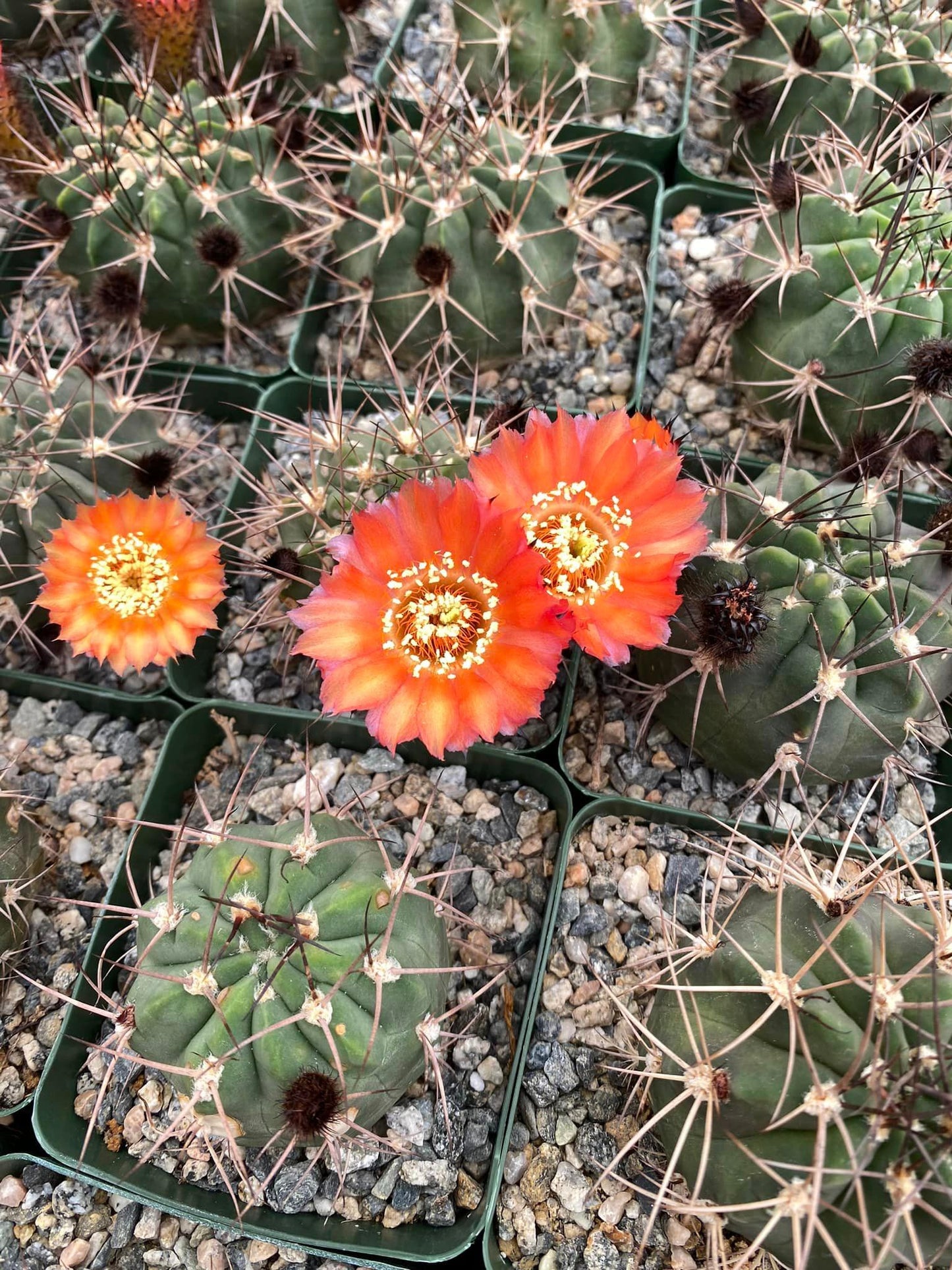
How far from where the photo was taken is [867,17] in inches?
65.4

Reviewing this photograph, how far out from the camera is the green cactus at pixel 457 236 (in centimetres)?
143

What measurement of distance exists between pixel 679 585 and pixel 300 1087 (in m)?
0.72

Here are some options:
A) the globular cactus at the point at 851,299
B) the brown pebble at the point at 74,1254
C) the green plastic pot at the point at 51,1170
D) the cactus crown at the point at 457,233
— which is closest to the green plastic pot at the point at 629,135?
the cactus crown at the point at 457,233

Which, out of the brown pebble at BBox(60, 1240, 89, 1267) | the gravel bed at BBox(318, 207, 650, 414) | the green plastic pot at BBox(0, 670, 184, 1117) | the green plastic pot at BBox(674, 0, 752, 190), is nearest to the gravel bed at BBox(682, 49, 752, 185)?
the green plastic pot at BBox(674, 0, 752, 190)

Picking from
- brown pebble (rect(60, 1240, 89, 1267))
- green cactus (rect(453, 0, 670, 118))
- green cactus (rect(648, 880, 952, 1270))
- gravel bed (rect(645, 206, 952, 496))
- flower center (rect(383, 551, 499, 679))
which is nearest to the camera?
green cactus (rect(648, 880, 952, 1270))

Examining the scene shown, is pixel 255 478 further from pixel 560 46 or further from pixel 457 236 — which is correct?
pixel 560 46

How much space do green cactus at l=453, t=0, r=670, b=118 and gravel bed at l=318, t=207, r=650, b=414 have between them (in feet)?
0.86

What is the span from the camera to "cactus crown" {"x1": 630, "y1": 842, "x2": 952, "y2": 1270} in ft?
2.66

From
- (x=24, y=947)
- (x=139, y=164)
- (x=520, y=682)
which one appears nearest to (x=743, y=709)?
(x=520, y=682)

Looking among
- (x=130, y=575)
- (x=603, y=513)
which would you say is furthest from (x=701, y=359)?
(x=130, y=575)

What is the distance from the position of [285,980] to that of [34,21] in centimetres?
222

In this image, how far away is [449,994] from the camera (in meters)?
1.23

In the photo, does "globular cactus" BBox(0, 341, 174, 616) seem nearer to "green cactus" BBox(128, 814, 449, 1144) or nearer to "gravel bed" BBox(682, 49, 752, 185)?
"green cactus" BBox(128, 814, 449, 1144)

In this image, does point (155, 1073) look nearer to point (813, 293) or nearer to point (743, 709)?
point (743, 709)
